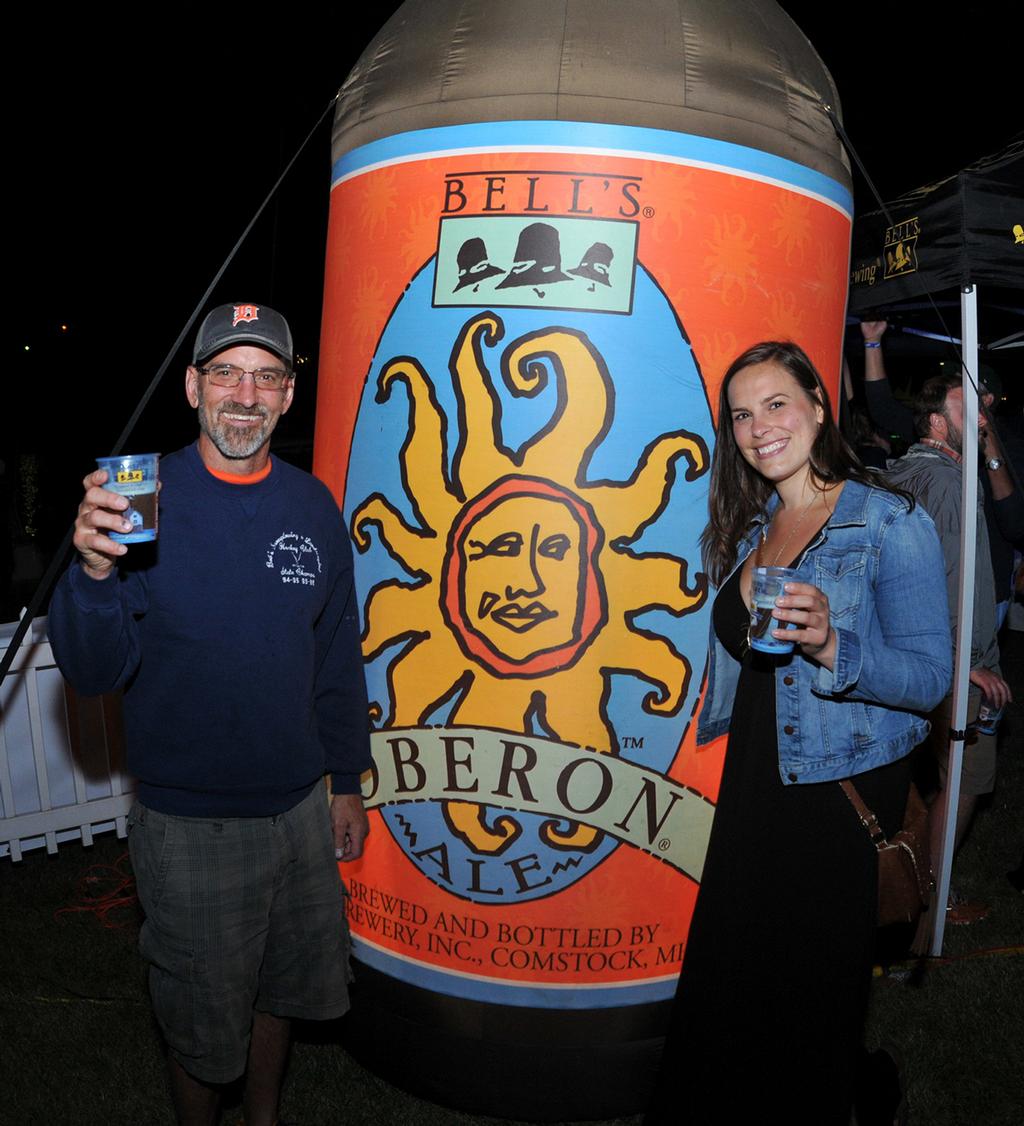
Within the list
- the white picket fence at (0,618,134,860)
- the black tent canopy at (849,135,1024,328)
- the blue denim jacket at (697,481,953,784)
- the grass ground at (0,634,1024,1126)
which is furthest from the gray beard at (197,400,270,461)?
the white picket fence at (0,618,134,860)

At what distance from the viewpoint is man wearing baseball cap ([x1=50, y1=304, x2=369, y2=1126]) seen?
262 cm

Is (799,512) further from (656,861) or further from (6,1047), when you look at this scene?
(6,1047)

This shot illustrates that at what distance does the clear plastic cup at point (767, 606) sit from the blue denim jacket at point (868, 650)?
19cm

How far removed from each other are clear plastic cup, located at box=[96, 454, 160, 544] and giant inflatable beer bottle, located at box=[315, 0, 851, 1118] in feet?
4.13

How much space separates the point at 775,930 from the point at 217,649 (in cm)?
163

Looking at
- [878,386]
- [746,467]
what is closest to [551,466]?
[746,467]

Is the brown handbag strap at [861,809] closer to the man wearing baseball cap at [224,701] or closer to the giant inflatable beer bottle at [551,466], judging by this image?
the giant inflatable beer bottle at [551,466]

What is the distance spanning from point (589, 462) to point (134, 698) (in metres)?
1.53

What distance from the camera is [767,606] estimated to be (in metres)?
2.24

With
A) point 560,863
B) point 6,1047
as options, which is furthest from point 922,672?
point 6,1047

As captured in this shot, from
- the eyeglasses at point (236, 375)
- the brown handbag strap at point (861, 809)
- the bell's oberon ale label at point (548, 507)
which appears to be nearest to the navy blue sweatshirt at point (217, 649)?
the eyeglasses at point (236, 375)

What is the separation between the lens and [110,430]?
38812mm

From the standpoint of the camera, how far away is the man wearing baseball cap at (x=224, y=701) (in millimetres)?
2619

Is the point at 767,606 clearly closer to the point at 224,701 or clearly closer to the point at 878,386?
the point at 224,701
